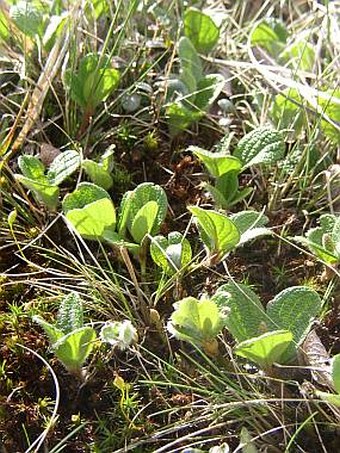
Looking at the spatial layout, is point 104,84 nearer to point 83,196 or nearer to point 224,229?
point 83,196

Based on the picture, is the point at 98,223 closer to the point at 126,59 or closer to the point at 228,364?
the point at 228,364

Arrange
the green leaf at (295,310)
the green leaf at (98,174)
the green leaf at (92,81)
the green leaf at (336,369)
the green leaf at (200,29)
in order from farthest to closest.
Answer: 1. the green leaf at (200,29)
2. the green leaf at (92,81)
3. the green leaf at (98,174)
4. the green leaf at (295,310)
5. the green leaf at (336,369)

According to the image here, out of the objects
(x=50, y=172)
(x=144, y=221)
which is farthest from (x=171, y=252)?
(x=50, y=172)

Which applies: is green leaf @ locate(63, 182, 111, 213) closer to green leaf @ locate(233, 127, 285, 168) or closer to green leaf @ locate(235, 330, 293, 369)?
green leaf @ locate(233, 127, 285, 168)

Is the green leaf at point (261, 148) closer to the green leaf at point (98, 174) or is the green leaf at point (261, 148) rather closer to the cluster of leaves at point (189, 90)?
the cluster of leaves at point (189, 90)

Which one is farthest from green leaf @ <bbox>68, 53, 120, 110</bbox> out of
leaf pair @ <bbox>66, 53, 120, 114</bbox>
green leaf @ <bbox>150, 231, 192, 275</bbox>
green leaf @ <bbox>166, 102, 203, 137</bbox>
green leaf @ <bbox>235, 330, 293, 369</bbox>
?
green leaf @ <bbox>235, 330, 293, 369</bbox>

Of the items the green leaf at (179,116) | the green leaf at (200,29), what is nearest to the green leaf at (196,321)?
the green leaf at (179,116)

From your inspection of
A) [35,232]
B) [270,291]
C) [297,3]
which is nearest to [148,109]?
[35,232]
